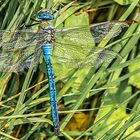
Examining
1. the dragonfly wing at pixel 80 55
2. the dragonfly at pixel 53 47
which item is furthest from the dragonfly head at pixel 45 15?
the dragonfly wing at pixel 80 55

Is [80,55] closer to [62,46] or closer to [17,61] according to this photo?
[62,46]

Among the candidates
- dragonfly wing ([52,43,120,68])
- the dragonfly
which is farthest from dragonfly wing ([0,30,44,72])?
dragonfly wing ([52,43,120,68])

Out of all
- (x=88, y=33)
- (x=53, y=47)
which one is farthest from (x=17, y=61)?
(x=88, y=33)

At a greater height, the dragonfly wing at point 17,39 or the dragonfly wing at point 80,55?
the dragonfly wing at point 17,39

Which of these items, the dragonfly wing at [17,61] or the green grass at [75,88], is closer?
the green grass at [75,88]

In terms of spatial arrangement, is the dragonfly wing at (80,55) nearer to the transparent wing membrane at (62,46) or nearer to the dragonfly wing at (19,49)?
the transparent wing membrane at (62,46)

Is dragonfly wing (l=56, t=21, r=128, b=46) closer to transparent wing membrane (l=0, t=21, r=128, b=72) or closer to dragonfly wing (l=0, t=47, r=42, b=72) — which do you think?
transparent wing membrane (l=0, t=21, r=128, b=72)
